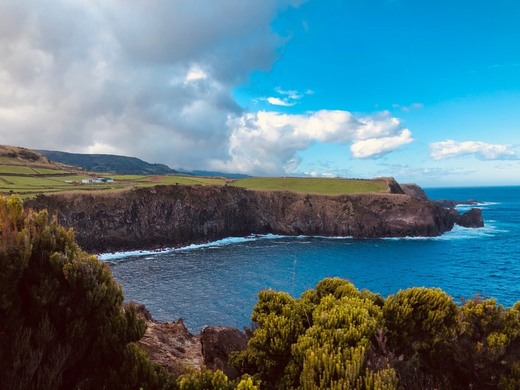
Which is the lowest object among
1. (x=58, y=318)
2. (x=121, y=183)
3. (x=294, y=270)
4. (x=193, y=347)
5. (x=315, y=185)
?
(x=294, y=270)

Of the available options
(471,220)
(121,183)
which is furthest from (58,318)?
(471,220)

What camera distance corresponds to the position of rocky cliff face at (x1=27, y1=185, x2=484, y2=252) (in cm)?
8725

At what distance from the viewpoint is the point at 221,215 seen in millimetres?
104750

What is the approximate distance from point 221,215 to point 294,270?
4481 centimetres

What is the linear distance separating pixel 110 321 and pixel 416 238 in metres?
103

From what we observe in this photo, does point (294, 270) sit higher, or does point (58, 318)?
point (58, 318)

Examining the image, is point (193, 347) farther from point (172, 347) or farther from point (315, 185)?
point (315, 185)

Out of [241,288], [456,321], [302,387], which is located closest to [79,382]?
[302,387]

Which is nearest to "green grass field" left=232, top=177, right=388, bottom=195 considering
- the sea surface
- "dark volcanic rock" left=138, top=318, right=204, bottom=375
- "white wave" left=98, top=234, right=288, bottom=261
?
"white wave" left=98, top=234, right=288, bottom=261

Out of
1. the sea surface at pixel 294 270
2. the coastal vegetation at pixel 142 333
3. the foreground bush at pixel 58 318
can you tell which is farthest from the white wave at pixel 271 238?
the foreground bush at pixel 58 318

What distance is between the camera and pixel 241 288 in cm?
5588

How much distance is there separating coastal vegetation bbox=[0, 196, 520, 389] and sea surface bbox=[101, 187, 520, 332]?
30101mm

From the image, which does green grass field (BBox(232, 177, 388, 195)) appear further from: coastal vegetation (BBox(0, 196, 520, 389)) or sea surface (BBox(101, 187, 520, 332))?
coastal vegetation (BBox(0, 196, 520, 389))

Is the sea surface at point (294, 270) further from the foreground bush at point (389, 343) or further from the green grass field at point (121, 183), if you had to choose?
the green grass field at point (121, 183)
